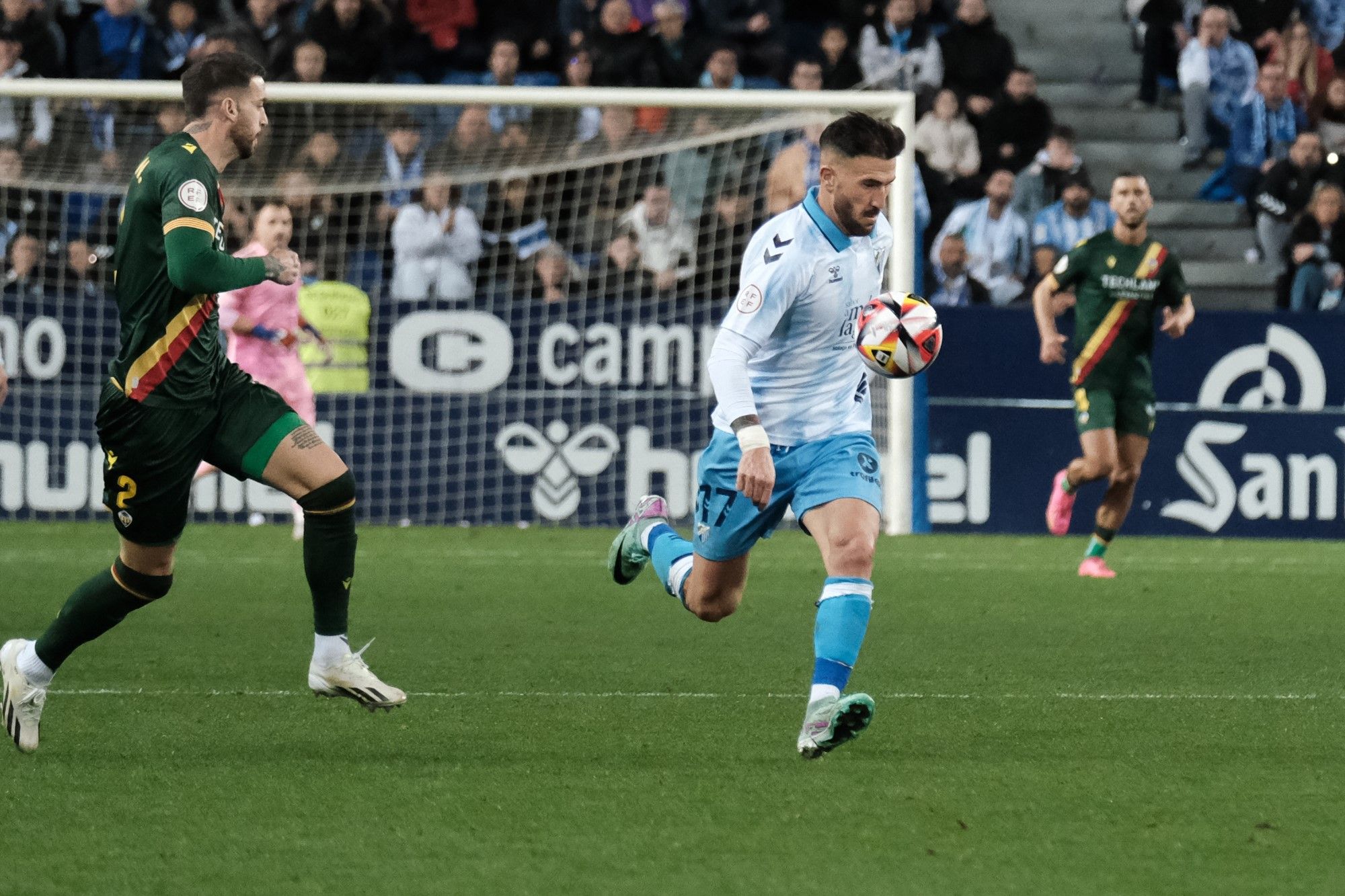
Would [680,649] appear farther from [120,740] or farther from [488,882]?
[488,882]

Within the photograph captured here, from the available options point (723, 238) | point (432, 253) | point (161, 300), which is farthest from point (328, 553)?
point (723, 238)

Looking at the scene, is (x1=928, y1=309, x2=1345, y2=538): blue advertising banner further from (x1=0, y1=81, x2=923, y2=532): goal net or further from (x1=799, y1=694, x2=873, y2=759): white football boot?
(x1=799, y1=694, x2=873, y2=759): white football boot

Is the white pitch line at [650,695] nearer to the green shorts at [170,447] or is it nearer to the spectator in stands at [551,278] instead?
the green shorts at [170,447]

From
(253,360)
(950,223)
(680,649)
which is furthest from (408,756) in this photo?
(950,223)

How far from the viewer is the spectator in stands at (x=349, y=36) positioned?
15898 mm

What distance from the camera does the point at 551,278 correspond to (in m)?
14.2

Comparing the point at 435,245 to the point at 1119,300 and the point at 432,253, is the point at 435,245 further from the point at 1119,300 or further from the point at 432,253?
the point at 1119,300

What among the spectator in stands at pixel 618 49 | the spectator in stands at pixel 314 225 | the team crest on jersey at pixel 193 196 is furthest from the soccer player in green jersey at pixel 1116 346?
the team crest on jersey at pixel 193 196

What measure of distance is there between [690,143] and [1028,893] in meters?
10.5

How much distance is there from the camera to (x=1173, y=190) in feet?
58.5

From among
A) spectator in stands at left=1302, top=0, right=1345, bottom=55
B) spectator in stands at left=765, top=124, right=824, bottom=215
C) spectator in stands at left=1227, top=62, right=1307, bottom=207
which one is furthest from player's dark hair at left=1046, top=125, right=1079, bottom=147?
spectator in stands at left=1302, top=0, right=1345, bottom=55

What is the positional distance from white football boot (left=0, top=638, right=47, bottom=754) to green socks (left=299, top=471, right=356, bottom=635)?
81cm

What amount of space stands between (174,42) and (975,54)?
664cm

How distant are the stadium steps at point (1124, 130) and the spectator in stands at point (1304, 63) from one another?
108 cm
